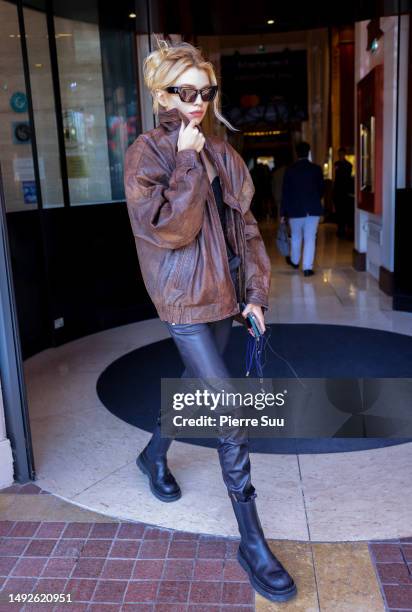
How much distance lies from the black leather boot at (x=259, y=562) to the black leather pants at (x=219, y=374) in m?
0.06

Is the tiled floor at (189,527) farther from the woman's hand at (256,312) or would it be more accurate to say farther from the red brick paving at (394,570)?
the woman's hand at (256,312)

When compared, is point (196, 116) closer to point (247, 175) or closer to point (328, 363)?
point (247, 175)

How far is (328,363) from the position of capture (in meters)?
4.61

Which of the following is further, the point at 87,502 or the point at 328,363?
the point at 328,363

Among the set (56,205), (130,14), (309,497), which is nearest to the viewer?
(309,497)

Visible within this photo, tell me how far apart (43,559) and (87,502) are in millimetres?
429

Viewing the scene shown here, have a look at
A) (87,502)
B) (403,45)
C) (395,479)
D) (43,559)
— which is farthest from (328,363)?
(403,45)

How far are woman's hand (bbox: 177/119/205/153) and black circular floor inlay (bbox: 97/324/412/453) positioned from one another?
5.96 feet

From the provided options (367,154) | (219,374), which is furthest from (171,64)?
(367,154)

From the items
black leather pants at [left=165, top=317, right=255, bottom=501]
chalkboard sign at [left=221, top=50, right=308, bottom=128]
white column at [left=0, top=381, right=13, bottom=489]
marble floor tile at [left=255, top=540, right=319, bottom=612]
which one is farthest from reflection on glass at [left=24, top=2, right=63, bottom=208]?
chalkboard sign at [left=221, top=50, right=308, bottom=128]

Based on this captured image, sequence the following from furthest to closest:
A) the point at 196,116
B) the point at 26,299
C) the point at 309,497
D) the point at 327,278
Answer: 1. the point at 327,278
2. the point at 26,299
3. the point at 309,497
4. the point at 196,116

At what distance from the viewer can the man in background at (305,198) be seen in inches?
328

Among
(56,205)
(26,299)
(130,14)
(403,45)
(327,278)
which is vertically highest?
(130,14)

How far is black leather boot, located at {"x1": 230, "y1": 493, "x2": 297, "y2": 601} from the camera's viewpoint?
2.15 meters
